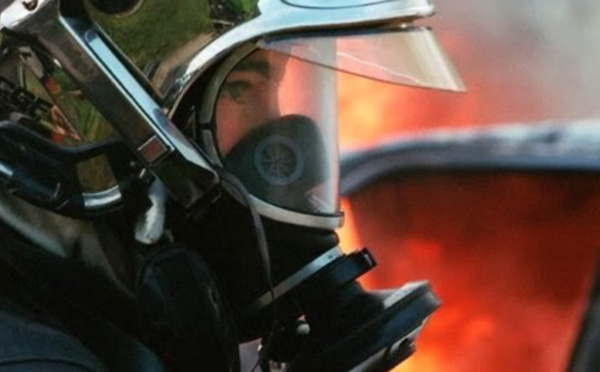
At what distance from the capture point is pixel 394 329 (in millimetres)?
1942

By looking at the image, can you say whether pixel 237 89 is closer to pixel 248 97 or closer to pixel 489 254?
pixel 248 97

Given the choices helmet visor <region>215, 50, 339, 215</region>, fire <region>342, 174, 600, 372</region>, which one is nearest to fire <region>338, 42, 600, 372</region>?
fire <region>342, 174, 600, 372</region>

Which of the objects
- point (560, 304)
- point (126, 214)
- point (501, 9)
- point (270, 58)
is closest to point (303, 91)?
point (270, 58)

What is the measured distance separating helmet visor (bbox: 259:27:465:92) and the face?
65mm

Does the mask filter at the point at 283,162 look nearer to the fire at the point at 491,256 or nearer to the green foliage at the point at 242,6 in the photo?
the green foliage at the point at 242,6

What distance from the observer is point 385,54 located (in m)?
1.92

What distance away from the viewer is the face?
6.36ft

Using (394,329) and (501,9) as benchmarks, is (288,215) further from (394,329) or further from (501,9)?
(501,9)

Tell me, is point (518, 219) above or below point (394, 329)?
below

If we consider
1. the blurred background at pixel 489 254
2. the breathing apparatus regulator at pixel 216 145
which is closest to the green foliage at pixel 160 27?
the breathing apparatus regulator at pixel 216 145

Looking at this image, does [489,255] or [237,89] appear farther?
[489,255]

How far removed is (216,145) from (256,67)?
104 mm

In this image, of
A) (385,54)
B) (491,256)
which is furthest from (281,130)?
(491,256)

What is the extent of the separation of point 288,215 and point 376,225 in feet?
4.20
